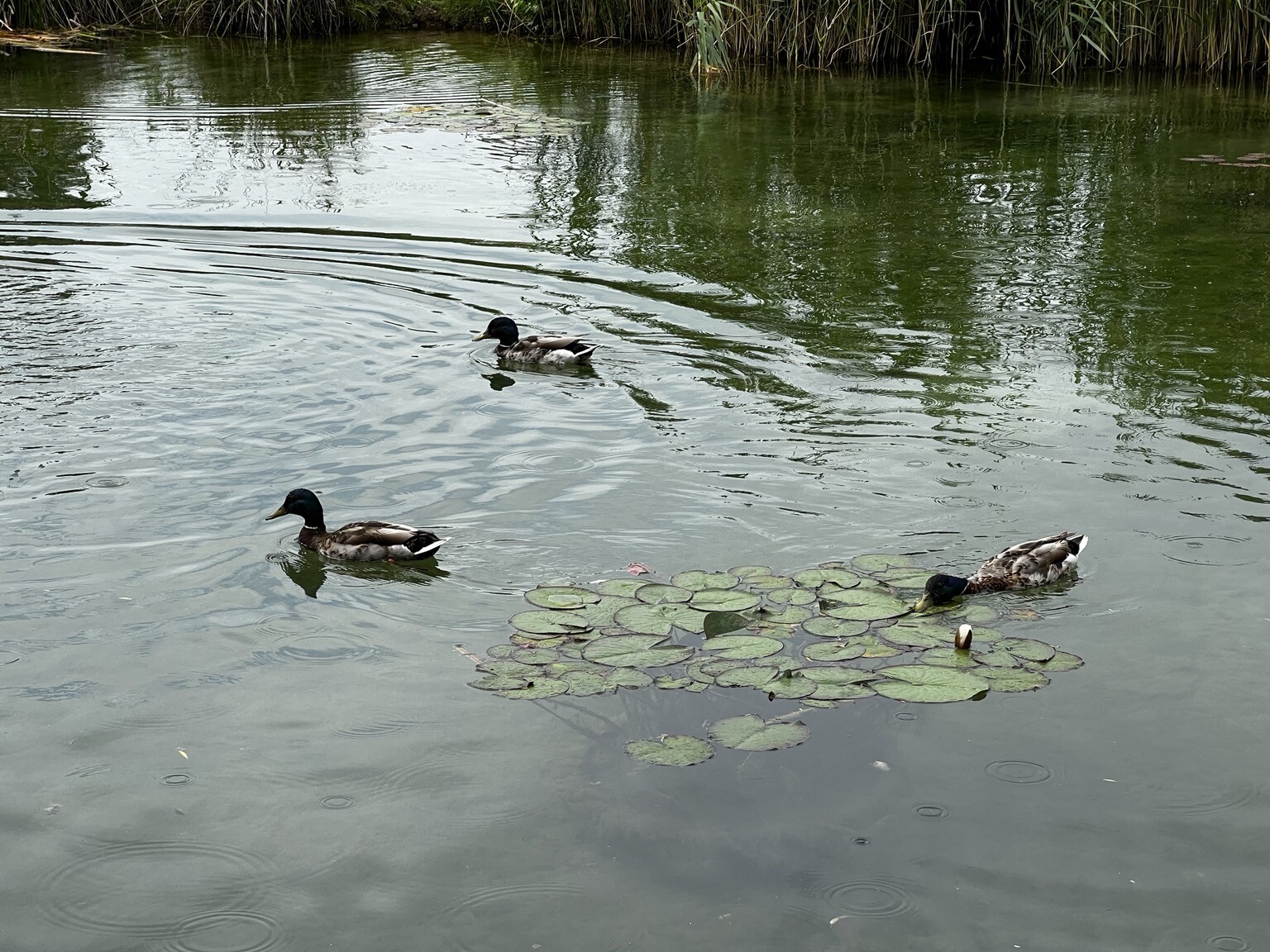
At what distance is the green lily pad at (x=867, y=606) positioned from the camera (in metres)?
6.19

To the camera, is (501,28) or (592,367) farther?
(501,28)

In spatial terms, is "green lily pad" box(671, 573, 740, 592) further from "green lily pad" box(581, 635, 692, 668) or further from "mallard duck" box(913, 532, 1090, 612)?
"mallard duck" box(913, 532, 1090, 612)

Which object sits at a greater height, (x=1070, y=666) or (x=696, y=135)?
(x=696, y=135)

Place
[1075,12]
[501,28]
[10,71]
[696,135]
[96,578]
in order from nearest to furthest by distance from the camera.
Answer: [96,578] → [696,135] → [1075,12] → [10,71] → [501,28]

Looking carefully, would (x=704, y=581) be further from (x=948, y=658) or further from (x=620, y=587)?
(x=948, y=658)

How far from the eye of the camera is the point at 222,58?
23.6m

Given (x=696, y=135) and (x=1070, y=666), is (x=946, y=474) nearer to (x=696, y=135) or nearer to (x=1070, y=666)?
(x=1070, y=666)

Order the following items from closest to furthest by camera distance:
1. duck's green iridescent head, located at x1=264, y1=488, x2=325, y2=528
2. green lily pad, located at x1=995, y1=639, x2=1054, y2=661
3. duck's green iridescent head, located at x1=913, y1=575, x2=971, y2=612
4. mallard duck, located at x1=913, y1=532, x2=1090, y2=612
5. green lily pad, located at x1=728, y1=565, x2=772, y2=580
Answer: green lily pad, located at x1=995, y1=639, x2=1054, y2=661
duck's green iridescent head, located at x1=913, y1=575, x2=971, y2=612
mallard duck, located at x1=913, y1=532, x2=1090, y2=612
green lily pad, located at x1=728, y1=565, x2=772, y2=580
duck's green iridescent head, located at x1=264, y1=488, x2=325, y2=528

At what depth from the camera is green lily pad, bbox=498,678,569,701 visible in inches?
221

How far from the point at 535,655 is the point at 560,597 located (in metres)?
0.56

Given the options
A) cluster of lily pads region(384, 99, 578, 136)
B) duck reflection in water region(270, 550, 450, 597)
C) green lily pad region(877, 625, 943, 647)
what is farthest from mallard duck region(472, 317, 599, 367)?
cluster of lily pads region(384, 99, 578, 136)

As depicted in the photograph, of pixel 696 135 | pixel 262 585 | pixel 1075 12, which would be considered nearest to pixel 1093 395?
pixel 262 585

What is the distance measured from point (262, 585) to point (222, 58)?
752 inches

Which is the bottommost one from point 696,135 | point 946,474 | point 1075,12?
point 946,474
